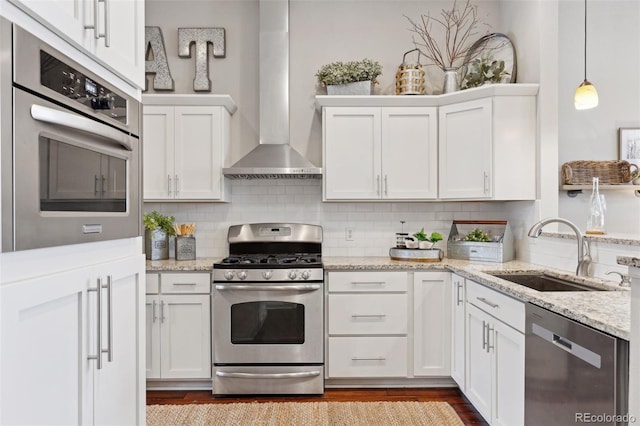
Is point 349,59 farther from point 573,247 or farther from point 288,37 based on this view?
point 573,247

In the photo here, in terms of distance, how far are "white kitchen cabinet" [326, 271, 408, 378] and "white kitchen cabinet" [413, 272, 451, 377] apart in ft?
0.28

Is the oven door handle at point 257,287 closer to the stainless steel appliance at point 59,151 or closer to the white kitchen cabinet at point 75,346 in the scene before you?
the white kitchen cabinet at point 75,346

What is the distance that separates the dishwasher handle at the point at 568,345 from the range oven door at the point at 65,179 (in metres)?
1.55

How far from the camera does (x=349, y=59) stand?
12.4 feet

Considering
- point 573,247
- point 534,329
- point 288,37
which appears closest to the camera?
point 534,329

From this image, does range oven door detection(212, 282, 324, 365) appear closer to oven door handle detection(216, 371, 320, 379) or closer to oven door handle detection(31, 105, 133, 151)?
oven door handle detection(216, 371, 320, 379)

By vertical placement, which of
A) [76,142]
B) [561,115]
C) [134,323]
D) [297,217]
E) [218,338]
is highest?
[561,115]

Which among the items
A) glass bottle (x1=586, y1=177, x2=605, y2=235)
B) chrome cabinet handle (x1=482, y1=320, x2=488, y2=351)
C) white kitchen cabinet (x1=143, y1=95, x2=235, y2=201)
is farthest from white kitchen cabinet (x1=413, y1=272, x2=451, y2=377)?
white kitchen cabinet (x1=143, y1=95, x2=235, y2=201)

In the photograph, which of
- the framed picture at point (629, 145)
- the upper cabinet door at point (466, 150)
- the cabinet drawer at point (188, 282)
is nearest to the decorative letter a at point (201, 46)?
the cabinet drawer at point (188, 282)

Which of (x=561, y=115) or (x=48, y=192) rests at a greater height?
(x=561, y=115)


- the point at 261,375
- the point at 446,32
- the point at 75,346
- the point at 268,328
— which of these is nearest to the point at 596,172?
the point at 446,32

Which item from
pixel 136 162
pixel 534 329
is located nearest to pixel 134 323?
pixel 136 162

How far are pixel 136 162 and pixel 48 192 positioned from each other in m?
0.49

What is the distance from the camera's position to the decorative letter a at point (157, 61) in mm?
3648
